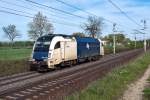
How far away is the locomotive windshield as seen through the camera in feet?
113

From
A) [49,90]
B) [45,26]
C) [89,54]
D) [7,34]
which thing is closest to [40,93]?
[49,90]

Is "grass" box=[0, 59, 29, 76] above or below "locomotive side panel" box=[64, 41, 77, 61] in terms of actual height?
below

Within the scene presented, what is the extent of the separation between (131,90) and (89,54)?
28.9 metres

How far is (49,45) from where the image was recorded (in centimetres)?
3434

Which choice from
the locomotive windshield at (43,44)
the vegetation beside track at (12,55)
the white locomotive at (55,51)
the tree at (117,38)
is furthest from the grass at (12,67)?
the tree at (117,38)

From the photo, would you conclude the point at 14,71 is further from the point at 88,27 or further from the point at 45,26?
the point at 88,27

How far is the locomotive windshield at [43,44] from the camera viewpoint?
3450cm

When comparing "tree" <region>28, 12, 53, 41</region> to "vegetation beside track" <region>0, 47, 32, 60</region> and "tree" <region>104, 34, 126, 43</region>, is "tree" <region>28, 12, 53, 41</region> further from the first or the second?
"tree" <region>104, 34, 126, 43</region>

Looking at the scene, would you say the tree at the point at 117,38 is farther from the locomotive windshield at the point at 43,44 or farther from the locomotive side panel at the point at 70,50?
the locomotive windshield at the point at 43,44

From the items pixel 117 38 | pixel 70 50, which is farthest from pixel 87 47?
pixel 117 38

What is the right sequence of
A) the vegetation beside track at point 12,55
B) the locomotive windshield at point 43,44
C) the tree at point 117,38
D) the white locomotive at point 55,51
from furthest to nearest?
the tree at point 117,38 → the vegetation beside track at point 12,55 → the locomotive windshield at point 43,44 → the white locomotive at point 55,51

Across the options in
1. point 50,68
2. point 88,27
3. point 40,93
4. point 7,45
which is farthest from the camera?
point 88,27

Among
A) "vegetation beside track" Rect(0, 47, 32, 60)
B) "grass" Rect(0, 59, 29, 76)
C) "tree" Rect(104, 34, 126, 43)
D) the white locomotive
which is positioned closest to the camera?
"grass" Rect(0, 59, 29, 76)

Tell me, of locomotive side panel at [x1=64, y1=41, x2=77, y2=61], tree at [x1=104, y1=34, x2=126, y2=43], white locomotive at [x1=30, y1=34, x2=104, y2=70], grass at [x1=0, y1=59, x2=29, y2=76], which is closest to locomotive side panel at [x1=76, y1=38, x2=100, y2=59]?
white locomotive at [x1=30, y1=34, x2=104, y2=70]
